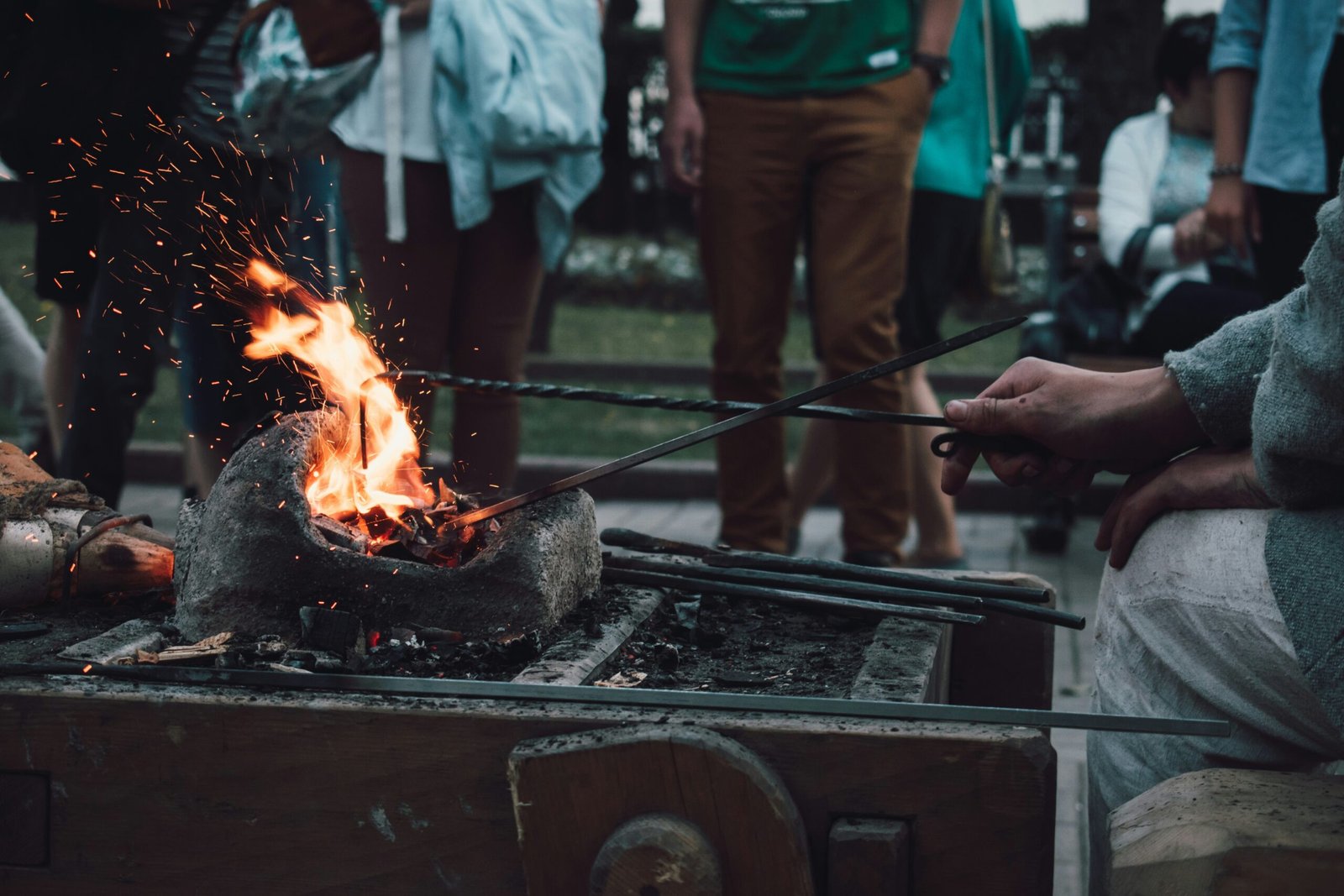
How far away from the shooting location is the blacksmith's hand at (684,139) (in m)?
3.89

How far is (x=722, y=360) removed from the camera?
4.04 metres

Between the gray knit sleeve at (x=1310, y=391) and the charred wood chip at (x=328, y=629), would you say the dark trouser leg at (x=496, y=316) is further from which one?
the gray knit sleeve at (x=1310, y=391)

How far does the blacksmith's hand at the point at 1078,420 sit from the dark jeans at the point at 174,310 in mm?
1986

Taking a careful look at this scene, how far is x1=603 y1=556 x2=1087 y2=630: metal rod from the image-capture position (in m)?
2.19

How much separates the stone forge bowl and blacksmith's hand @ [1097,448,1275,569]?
789mm

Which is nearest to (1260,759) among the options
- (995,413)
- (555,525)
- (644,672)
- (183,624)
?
(995,413)

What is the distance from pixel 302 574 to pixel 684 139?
86.7 inches

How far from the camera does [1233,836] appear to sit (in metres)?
1.38

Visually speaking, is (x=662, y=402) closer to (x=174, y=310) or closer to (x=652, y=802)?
(x=652, y=802)

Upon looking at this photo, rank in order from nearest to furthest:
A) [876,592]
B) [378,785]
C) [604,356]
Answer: [378,785] → [876,592] → [604,356]

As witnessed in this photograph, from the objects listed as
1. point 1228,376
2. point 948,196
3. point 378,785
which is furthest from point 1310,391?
→ point 948,196

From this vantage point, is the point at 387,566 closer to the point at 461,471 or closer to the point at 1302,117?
the point at 461,471

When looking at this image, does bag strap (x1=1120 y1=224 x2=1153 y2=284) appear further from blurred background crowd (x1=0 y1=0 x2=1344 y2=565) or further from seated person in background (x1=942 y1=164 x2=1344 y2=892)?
seated person in background (x1=942 y1=164 x2=1344 y2=892)

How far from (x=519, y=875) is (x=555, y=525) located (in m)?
0.66
